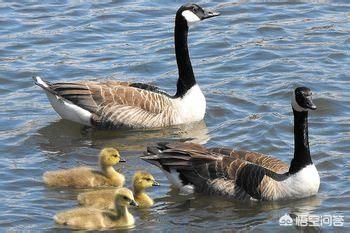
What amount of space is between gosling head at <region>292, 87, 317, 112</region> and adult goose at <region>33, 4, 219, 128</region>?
10.2ft

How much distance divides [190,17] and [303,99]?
12.0 feet

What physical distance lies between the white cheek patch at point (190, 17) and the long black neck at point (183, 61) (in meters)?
0.05

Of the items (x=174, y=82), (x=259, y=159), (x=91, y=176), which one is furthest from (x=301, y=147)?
(x=174, y=82)

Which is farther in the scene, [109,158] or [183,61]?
[183,61]

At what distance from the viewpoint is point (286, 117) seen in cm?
1459

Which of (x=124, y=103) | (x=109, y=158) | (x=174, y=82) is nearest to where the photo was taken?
(x=109, y=158)

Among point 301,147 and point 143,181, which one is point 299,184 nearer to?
point 301,147

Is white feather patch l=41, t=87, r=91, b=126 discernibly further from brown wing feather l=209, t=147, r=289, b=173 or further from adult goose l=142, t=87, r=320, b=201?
brown wing feather l=209, t=147, r=289, b=173

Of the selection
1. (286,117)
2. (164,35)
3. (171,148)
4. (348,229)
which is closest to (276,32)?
(164,35)

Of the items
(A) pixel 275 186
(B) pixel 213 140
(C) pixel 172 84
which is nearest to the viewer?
(A) pixel 275 186

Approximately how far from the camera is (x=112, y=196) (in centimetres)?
1155

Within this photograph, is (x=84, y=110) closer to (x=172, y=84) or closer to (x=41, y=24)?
(x=172, y=84)

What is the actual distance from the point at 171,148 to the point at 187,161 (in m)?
0.27

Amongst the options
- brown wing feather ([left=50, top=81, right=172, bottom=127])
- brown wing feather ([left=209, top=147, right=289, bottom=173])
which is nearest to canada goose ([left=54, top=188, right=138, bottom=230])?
brown wing feather ([left=209, top=147, right=289, bottom=173])
